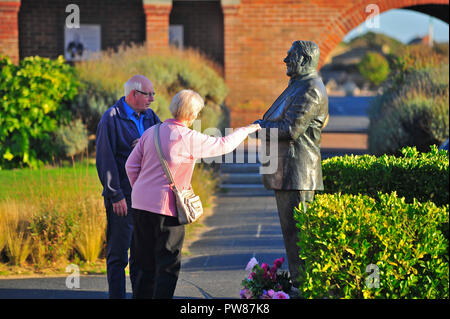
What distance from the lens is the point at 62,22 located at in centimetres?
1922

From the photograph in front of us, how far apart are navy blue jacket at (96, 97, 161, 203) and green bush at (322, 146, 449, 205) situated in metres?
1.75

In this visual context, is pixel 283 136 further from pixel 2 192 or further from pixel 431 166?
pixel 2 192

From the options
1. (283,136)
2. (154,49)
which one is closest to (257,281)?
(283,136)

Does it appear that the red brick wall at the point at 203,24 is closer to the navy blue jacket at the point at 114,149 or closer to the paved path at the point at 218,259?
the paved path at the point at 218,259

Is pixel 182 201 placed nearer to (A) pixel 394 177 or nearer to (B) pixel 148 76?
(A) pixel 394 177

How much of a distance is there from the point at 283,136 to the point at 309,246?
2.77 ft

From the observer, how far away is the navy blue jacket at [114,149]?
572 centimetres

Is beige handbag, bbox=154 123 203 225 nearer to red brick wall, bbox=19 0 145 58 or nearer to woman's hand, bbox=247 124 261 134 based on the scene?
woman's hand, bbox=247 124 261 134

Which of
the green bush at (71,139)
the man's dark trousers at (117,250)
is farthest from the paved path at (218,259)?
the green bush at (71,139)

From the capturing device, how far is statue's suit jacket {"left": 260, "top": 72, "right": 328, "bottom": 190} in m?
5.12

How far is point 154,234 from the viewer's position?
16.4 feet

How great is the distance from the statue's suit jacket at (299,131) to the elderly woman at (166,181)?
1.07 ft

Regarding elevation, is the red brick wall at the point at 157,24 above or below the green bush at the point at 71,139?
above

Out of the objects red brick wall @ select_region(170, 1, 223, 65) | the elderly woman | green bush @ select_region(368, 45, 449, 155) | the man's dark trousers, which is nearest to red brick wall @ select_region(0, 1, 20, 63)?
red brick wall @ select_region(170, 1, 223, 65)
